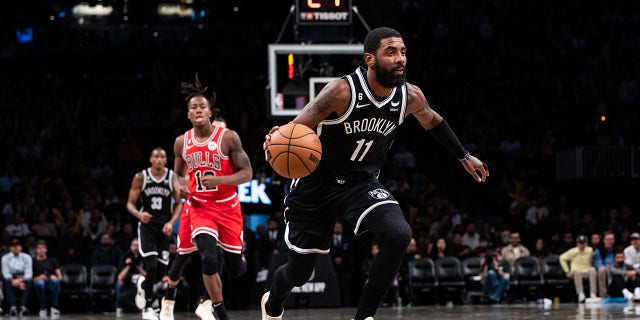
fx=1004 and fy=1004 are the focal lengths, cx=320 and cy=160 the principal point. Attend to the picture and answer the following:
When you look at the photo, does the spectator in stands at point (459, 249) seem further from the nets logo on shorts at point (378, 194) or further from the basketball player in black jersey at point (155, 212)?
the nets logo on shorts at point (378, 194)

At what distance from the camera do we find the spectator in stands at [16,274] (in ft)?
49.7

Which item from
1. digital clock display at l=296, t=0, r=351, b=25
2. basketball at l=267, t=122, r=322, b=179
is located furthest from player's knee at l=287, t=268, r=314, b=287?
digital clock display at l=296, t=0, r=351, b=25

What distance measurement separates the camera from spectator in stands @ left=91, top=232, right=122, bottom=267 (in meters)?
16.1

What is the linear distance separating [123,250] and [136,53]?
9170 mm

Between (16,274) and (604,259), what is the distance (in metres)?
9.92

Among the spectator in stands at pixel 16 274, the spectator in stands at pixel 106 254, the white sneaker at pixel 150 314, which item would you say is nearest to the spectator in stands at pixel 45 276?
the spectator in stands at pixel 16 274

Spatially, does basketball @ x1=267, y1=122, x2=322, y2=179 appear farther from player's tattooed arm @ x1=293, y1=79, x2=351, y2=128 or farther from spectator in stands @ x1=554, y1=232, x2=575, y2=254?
spectator in stands @ x1=554, y1=232, x2=575, y2=254

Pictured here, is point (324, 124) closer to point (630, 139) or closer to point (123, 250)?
point (123, 250)

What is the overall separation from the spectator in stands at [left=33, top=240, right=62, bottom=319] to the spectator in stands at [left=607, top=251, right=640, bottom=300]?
29.9 ft

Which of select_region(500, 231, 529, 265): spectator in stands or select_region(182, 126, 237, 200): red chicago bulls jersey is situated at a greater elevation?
select_region(182, 126, 237, 200): red chicago bulls jersey

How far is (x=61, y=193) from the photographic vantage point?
18.4m

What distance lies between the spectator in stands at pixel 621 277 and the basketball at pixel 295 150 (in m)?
11.9

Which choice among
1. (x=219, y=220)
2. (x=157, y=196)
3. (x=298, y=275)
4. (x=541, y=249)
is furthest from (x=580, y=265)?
(x=298, y=275)

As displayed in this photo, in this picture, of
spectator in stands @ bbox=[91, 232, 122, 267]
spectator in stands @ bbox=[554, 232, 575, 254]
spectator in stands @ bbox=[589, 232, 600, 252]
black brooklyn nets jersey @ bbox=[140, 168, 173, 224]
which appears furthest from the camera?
spectator in stands @ bbox=[554, 232, 575, 254]
